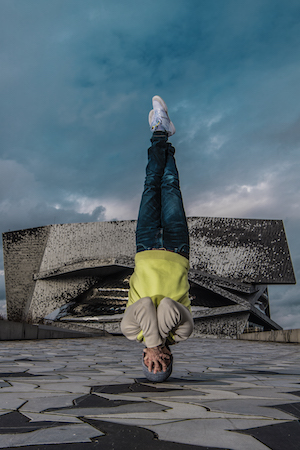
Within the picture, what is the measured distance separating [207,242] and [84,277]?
9.73m

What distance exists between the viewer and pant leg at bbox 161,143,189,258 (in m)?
2.25

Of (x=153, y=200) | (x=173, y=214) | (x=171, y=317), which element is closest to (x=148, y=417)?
(x=171, y=317)

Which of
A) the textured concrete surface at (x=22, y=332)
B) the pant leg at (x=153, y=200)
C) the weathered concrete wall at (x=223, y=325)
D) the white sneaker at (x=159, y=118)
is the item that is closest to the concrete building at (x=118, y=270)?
the weathered concrete wall at (x=223, y=325)

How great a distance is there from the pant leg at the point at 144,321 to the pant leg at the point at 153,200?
1.91ft

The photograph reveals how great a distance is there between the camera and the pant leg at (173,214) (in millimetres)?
2246

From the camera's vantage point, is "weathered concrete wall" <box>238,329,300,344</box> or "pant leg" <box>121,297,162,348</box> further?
"weathered concrete wall" <box>238,329,300,344</box>

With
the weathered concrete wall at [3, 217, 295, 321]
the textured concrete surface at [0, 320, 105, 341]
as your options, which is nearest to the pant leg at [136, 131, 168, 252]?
the textured concrete surface at [0, 320, 105, 341]

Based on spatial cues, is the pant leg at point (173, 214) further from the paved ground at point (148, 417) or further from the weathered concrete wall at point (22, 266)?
the weathered concrete wall at point (22, 266)

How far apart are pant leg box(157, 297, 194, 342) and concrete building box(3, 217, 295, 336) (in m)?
20.9

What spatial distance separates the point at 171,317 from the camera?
1711 millimetres

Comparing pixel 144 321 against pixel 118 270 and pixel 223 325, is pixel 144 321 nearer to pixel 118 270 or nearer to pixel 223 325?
pixel 223 325

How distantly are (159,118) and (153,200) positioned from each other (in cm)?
79

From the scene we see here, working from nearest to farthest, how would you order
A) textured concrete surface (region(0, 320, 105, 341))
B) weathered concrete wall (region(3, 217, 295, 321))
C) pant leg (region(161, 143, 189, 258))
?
1. pant leg (region(161, 143, 189, 258))
2. textured concrete surface (region(0, 320, 105, 341))
3. weathered concrete wall (region(3, 217, 295, 321))

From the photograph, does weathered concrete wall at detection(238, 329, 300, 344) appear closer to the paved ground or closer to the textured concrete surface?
the textured concrete surface
